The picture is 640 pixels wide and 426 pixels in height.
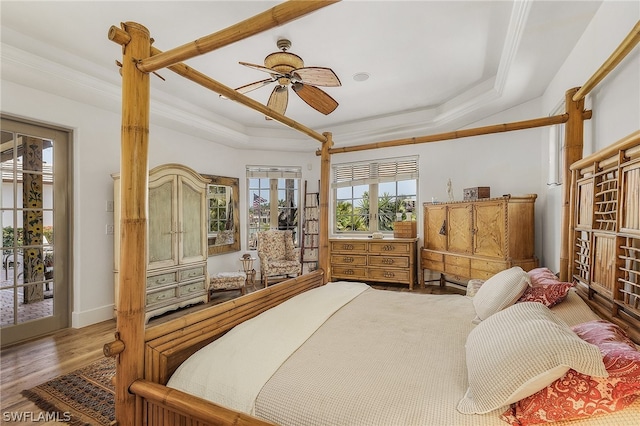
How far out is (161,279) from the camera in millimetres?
3764

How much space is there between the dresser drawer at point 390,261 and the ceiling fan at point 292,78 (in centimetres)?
276

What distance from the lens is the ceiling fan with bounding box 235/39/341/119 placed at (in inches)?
102

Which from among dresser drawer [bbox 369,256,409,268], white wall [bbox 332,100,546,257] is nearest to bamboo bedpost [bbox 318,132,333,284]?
dresser drawer [bbox 369,256,409,268]

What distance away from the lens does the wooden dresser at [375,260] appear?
495 cm

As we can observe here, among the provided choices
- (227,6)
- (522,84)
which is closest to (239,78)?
(227,6)

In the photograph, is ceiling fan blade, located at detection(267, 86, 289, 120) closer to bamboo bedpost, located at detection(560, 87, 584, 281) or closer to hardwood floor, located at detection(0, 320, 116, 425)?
bamboo bedpost, located at detection(560, 87, 584, 281)

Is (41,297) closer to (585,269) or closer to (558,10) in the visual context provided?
(585,269)

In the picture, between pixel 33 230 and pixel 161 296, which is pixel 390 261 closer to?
pixel 161 296

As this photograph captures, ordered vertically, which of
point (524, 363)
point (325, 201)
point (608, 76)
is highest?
point (608, 76)

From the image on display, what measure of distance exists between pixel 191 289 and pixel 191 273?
0.69ft

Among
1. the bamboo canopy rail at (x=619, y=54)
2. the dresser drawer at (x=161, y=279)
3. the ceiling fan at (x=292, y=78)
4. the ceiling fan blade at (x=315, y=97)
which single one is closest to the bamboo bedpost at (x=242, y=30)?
the ceiling fan at (x=292, y=78)

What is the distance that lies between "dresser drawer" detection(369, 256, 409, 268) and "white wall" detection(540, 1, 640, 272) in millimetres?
2957

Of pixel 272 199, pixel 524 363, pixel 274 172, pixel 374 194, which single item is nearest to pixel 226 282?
pixel 272 199

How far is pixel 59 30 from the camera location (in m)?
2.63
